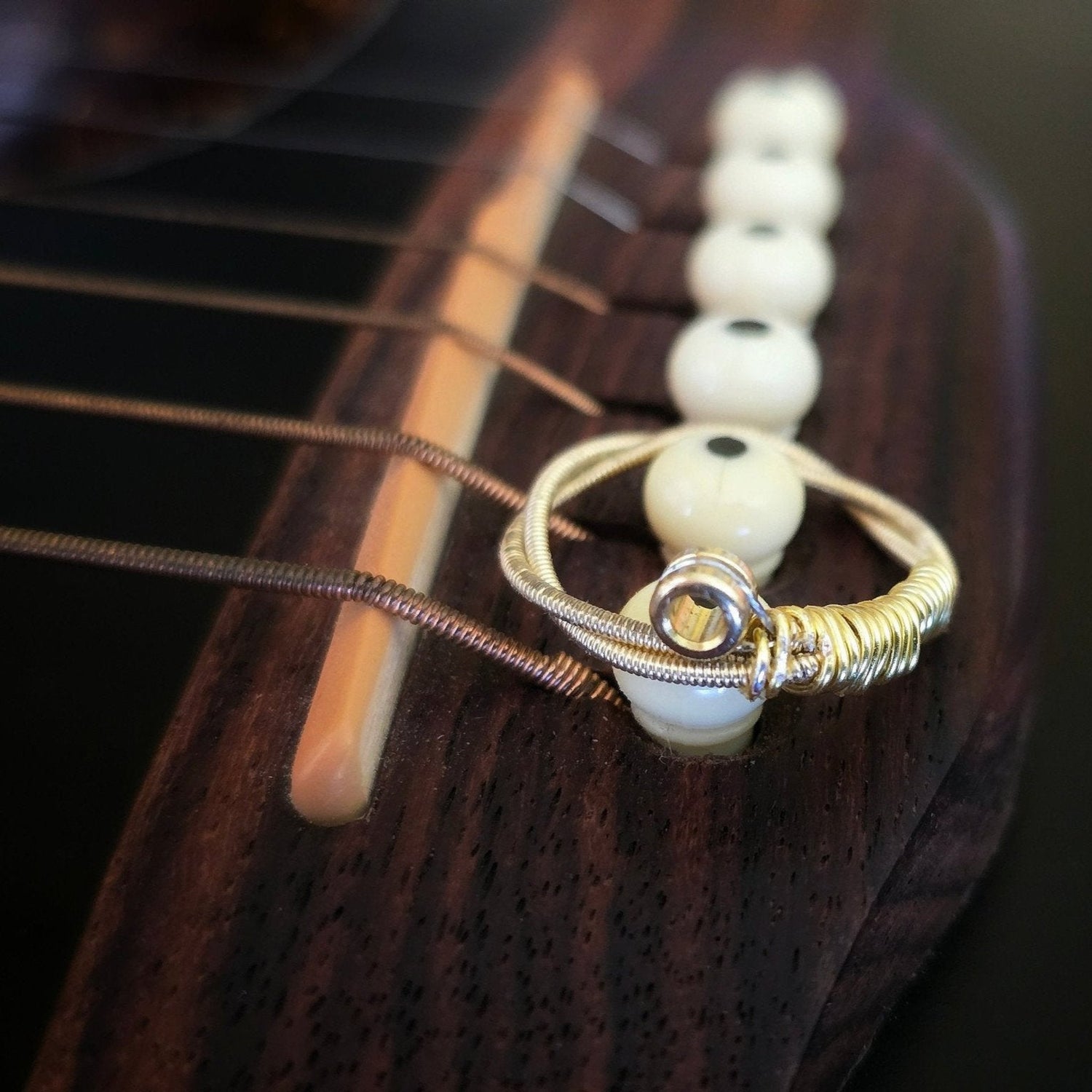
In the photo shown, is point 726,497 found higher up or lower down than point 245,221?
lower down

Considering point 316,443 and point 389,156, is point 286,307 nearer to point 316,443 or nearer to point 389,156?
point 316,443

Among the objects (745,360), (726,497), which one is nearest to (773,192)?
(745,360)

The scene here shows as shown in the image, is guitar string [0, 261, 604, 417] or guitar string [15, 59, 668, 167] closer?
guitar string [0, 261, 604, 417]

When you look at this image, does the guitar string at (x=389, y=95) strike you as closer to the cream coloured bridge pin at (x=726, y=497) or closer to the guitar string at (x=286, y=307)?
the guitar string at (x=286, y=307)

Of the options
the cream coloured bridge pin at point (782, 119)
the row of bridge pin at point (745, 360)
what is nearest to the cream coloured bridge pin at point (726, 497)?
the row of bridge pin at point (745, 360)

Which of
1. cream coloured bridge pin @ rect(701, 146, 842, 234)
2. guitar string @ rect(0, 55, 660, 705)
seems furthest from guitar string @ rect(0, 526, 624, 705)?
cream coloured bridge pin @ rect(701, 146, 842, 234)

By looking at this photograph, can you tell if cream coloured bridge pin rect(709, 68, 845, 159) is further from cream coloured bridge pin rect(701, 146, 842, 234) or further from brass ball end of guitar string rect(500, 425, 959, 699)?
brass ball end of guitar string rect(500, 425, 959, 699)

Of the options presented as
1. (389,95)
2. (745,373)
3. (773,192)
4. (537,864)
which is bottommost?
(537,864)

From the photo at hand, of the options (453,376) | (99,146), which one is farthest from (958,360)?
(99,146)
